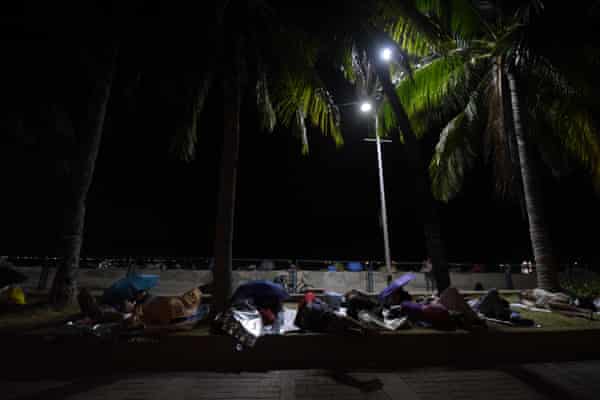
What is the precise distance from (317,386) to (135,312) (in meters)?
3.04

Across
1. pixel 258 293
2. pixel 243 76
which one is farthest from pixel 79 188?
pixel 258 293

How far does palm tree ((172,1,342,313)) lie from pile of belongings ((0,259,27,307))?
369cm

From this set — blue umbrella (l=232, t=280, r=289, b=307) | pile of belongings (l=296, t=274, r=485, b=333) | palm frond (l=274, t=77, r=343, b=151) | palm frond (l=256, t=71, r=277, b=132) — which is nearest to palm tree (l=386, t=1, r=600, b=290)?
palm frond (l=274, t=77, r=343, b=151)

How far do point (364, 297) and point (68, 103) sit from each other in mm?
10064

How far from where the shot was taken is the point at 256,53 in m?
6.68

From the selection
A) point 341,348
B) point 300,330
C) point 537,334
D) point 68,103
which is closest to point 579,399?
point 537,334

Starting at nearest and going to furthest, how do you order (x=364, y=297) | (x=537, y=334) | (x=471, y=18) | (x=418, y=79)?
(x=537, y=334)
(x=364, y=297)
(x=471, y=18)
(x=418, y=79)

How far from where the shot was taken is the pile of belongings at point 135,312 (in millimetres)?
4414

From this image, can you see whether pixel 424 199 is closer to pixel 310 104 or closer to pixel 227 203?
pixel 310 104

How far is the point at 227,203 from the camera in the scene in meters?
6.09

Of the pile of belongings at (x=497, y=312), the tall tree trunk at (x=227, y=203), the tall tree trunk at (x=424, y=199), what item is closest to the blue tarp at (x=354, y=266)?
the tall tree trunk at (x=424, y=199)

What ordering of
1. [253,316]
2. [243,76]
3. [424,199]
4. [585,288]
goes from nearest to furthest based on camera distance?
[253,316] → [424,199] → [243,76] → [585,288]

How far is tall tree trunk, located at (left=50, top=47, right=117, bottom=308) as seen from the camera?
601 cm

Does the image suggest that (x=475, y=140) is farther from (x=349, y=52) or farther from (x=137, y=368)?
(x=137, y=368)
